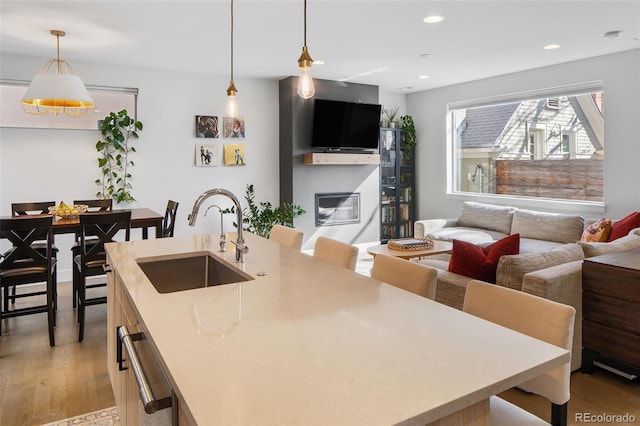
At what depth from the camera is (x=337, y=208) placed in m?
6.95

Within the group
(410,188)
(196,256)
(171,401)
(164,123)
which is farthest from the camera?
(410,188)

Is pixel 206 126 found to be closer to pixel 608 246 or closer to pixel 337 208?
Answer: pixel 337 208

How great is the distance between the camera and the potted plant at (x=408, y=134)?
766cm

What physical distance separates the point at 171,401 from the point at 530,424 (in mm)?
998

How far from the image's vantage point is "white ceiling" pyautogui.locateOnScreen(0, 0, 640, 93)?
3.68 meters

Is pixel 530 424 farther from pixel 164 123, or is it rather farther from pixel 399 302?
pixel 164 123

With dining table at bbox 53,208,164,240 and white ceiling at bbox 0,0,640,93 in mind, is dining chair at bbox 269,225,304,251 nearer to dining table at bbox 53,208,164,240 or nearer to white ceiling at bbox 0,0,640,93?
dining table at bbox 53,208,164,240

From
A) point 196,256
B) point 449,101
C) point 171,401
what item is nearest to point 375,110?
point 449,101

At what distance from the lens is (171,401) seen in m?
1.09

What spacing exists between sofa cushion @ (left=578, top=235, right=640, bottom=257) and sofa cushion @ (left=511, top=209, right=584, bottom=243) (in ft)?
5.30

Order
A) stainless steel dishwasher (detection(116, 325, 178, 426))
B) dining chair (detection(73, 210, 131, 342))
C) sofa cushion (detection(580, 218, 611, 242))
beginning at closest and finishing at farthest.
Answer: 1. stainless steel dishwasher (detection(116, 325, 178, 426))
2. dining chair (detection(73, 210, 131, 342))
3. sofa cushion (detection(580, 218, 611, 242))

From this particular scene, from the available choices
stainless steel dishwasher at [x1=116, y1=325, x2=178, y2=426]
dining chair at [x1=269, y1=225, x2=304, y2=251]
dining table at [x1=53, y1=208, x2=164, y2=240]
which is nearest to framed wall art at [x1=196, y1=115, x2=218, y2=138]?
dining table at [x1=53, y1=208, x2=164, y2=240]

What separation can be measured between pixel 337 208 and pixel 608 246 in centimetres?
406

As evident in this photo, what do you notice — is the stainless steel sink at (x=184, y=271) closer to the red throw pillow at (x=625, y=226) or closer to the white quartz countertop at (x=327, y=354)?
the white quartz countertop at (x=327, y=354)
